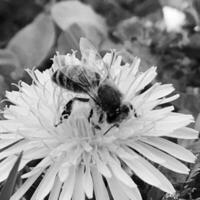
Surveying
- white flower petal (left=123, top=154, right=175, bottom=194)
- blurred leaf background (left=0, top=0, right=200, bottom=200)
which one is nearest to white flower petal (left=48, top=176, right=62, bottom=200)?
white flower petal (left=123, top=154, right=175, bottom=194)

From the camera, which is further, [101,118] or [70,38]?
[70,38]

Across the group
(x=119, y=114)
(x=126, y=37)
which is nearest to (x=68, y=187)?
(x=119, y=114)

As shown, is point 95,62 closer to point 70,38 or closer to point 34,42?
point 70,38

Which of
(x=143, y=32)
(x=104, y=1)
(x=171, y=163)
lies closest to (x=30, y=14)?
(x=104, y=1)

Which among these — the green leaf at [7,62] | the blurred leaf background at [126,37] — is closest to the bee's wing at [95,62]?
the blurred leaf background at [126,37]

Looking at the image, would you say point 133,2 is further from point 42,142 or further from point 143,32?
point 42,142

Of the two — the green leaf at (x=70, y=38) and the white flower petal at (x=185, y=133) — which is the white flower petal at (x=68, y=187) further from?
the green leaf at (x=70, y=38)
